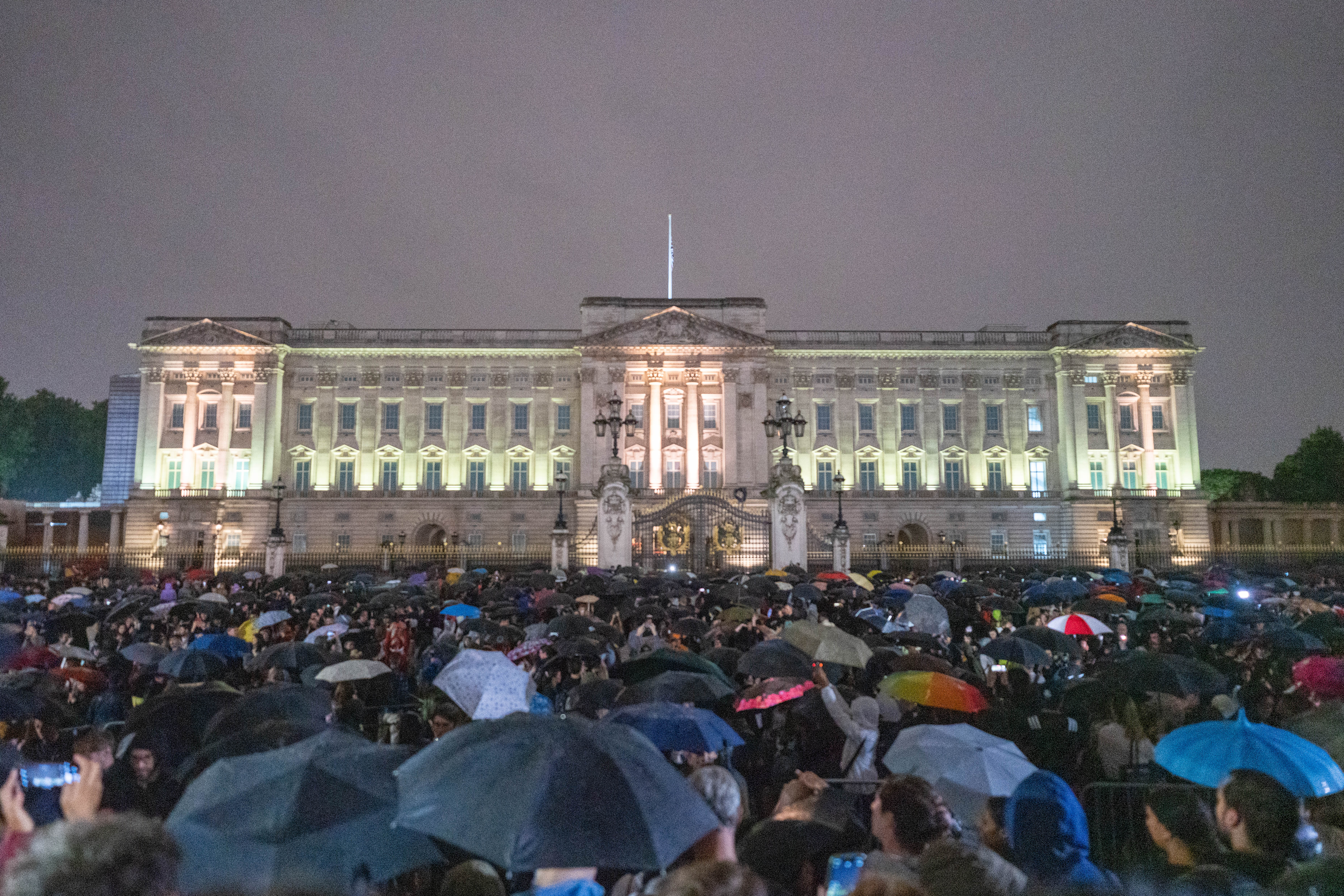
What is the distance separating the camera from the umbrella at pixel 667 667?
935 cm

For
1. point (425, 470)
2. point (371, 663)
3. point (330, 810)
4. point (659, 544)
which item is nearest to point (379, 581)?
point (659, 544)

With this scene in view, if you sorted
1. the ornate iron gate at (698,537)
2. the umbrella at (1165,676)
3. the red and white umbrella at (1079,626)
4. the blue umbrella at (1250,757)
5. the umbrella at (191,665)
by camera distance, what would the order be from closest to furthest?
the blue umbrella at (1250,757) < the umbrella at (1165,676) < the umbrella at (191,665) < the red and white umbrella at (1079,626) < the ornate iron gate at (698,537)

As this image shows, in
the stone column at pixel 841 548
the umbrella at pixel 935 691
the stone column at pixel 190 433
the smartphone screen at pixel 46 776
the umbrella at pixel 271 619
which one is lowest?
the smartphone screen at pixel 46 776

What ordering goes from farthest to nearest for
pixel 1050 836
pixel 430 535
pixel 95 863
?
pixel 430 535 → pixel 1050 836 → pixel 95 863

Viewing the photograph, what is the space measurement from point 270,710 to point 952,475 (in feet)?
198

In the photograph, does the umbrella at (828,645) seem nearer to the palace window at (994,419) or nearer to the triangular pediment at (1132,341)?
the palace window at (994,419)

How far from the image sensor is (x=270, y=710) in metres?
7.22

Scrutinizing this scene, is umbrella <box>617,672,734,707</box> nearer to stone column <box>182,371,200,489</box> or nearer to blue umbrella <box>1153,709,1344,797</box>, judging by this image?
blue umbrella <box>1153,709,1344,797</box>

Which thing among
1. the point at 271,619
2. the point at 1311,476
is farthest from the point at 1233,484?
the point at 271,619

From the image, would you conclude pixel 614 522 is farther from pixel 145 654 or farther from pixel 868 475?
pixel 868 475

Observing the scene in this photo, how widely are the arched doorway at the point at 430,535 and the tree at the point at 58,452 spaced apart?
39684mm

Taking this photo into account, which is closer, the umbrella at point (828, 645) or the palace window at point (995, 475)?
the umbrella at point (828, 645)

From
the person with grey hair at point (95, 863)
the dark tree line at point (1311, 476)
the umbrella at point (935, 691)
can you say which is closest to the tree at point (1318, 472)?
the dark tree line at point (1311, 476)

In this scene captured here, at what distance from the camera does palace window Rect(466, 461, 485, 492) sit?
62.9 meters
